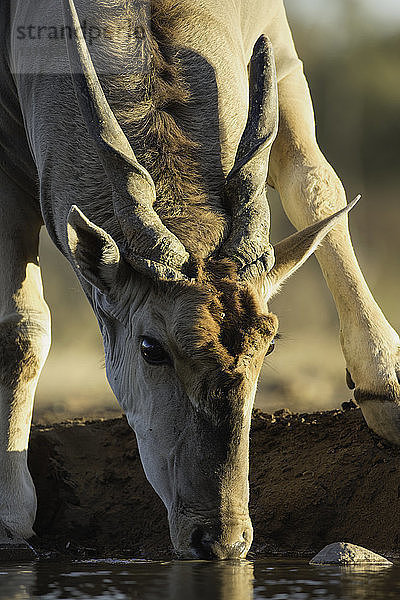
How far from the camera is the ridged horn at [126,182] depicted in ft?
17.6

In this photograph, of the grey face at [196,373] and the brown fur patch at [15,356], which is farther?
the brown fur patch at [15,356]

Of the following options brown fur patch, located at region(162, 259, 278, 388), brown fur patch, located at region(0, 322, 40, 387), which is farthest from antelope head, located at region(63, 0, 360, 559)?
brown fur patch, located at region(0, 322, 40, 387)

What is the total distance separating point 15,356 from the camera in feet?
23.4

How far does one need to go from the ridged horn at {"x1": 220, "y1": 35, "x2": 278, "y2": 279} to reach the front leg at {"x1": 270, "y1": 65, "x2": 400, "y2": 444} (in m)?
1.37

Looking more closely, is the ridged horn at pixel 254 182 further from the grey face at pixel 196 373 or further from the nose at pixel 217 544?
the nose at pixel 217 544

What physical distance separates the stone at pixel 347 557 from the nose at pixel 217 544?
0.35m

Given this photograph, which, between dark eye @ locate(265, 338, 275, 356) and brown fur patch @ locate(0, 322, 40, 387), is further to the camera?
brown fur patch @ locate(0, 322, 40, 387)

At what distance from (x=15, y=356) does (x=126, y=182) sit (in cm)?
197

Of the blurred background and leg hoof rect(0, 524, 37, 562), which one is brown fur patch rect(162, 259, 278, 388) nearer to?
leg hoof rect(0, 524, 37, 562)

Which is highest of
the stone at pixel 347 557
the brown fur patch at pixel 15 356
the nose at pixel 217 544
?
the brown fur patch at pixel 15 356

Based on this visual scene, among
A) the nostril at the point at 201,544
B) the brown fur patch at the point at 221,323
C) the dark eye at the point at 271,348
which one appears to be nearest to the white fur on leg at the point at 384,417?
the dark eye at the point at 271,348

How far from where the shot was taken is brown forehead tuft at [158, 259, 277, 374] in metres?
5.12

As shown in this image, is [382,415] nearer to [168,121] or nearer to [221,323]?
[221,323]

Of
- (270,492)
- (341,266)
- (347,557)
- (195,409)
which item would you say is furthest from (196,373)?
(341,266)
